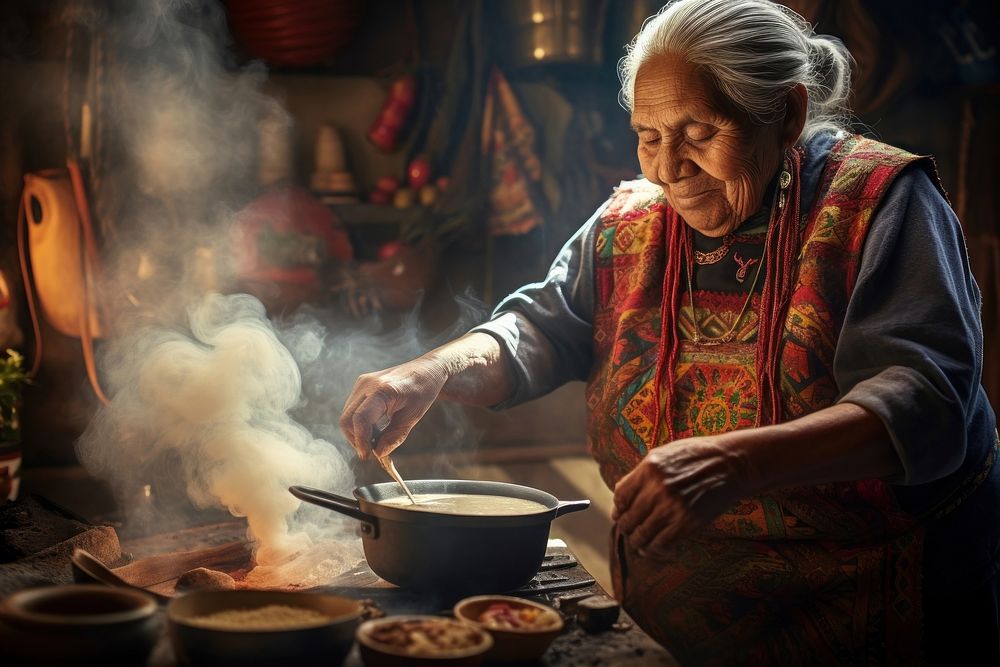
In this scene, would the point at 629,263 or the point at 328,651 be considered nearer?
the point at 328,651

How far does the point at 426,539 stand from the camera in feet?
5.29

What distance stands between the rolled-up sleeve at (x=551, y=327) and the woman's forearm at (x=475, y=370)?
2 centimetres

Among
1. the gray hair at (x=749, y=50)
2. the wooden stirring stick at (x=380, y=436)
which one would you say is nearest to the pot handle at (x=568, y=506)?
the wooden stirring stick at (x=380, y=436)

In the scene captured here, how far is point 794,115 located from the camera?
82.6 inches

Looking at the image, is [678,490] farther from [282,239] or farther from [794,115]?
[282,239]

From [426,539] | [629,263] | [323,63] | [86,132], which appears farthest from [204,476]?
[323,63]

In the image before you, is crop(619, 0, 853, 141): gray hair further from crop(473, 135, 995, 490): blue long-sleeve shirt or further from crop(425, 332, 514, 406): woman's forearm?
crop(425, 332, 514, 406): woman's forearm

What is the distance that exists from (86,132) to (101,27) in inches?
18.1

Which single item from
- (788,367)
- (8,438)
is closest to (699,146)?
(788,367)


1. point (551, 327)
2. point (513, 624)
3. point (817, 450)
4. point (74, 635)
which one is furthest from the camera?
point (551, 327)

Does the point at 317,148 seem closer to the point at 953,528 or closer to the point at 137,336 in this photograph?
the point at 137,336

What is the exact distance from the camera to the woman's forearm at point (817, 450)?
1.53 m

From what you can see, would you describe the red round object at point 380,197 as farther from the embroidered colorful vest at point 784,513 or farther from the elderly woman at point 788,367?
the embroidered colorful vest at point 784,513

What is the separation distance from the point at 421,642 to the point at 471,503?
2.15ft
